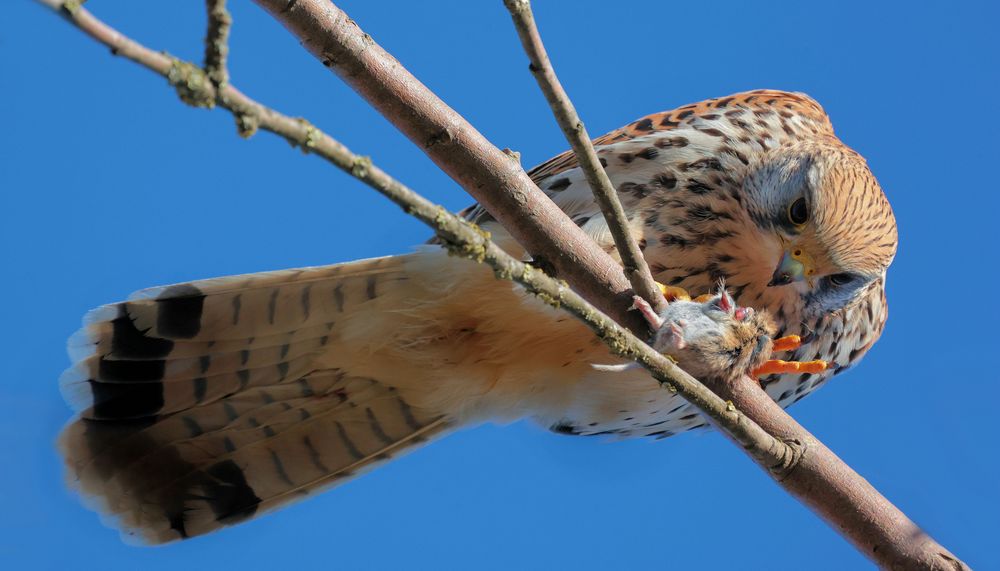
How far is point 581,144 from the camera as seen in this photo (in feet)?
5.85

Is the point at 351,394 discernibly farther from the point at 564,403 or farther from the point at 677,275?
the point at 677,275

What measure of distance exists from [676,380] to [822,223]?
1.07 metres

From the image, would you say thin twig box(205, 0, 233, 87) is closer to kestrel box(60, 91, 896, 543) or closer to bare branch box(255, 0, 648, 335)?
bare branch box(255, 0, 648, 335)

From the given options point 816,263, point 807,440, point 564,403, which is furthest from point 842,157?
point 564,403

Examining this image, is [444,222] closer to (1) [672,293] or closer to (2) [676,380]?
(2) [676,380]

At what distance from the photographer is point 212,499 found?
317 centimetres

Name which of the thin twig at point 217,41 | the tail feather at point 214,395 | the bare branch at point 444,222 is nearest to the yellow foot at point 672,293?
the bare branch at point 444,222

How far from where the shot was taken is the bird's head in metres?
2.68

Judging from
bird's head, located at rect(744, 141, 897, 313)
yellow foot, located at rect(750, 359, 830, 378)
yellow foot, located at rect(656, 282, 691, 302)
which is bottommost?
yellow foot, located at rect(750, 359, 830, 378)

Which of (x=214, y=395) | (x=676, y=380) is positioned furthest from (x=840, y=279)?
(x=214, y=395)

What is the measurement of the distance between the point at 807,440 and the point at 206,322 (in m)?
1.75

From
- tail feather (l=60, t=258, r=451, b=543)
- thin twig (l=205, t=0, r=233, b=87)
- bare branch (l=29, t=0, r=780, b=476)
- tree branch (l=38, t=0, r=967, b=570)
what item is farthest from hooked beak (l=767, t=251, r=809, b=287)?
thin twig (l=205, t=0, r=233, b=87)

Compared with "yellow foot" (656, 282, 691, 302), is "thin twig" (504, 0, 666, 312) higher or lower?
lower

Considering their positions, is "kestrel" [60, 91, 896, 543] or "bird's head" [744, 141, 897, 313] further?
"kestrel" [60, 91, 896, 543]
